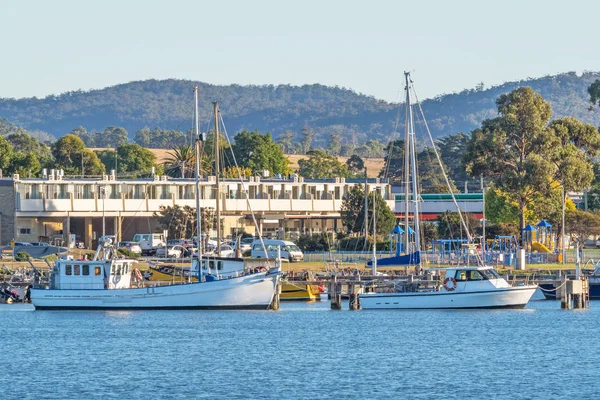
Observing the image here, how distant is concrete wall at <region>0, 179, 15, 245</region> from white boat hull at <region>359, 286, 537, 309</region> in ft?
190

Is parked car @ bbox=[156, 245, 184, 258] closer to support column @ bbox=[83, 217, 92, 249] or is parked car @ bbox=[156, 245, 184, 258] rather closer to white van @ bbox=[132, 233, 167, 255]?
white van @ bbox=[132, 233, 167, 255]

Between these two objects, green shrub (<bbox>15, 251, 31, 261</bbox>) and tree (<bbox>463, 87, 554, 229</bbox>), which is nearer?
green shrub (<bbox>15, 251, 31, 261</bbox>)

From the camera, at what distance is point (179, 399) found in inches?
1820

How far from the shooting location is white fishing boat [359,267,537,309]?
75.9 m

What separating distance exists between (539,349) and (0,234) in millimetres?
76197

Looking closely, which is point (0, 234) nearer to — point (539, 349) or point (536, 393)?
point (539, 349)

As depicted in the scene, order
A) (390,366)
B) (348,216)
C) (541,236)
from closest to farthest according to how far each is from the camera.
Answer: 1. (390,366)
2. (541,236)
3. (348,216)

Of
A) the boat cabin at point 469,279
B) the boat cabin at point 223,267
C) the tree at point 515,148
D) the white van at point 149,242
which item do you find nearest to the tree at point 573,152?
the tree at point 515,148

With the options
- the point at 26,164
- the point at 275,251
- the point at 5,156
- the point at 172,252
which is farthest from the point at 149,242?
the point at 26,164

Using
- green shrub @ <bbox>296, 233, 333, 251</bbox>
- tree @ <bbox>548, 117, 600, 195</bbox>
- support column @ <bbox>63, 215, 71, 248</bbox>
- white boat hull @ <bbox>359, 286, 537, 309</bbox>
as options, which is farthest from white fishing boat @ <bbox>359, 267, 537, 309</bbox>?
support column @ <bbox>63, 215, 71, 248</bbox>

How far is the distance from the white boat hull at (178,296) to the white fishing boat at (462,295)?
6.05 m

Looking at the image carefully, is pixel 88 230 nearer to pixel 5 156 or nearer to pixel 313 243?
pixel 313 243

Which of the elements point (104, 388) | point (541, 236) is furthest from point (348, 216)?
point (104, 388)

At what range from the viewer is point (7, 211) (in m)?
127
